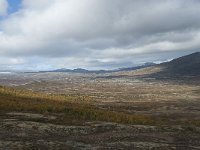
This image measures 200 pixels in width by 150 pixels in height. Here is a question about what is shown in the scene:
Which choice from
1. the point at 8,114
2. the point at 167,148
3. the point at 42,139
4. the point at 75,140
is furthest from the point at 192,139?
the point at 8,114

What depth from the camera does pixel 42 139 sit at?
117 ft

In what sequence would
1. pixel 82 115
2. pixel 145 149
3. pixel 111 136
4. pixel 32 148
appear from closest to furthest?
pixel 32 148 → pixel 145 149 → pixel 111 136 → pixel 82 115

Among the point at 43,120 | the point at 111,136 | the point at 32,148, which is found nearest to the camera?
the point at 32,148

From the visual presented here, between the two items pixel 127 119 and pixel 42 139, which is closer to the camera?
pixel 42 139

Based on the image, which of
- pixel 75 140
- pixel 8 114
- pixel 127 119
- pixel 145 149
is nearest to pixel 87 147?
pixel 75 140

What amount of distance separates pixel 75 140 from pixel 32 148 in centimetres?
535

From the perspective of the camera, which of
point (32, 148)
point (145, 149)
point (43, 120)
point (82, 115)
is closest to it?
point (32, 148)

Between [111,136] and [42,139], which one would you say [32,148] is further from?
[111,136]

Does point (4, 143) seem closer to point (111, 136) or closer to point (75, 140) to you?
point (75, 140)

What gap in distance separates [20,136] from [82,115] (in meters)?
19.4

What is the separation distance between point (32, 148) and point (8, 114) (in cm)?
1918

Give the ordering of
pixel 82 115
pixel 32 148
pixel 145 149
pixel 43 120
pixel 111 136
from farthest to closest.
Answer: pixel 82 115
pixel 43 120
pixel 111 136
pixel 145 149
pixel 32 148

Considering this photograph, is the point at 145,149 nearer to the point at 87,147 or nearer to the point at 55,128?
the point at 87,147

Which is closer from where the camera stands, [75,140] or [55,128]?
[75,140]
